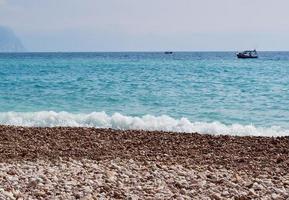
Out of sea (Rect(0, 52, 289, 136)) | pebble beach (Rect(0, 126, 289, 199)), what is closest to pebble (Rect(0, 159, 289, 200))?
pebble beach (Rect(0, 126, 289, 199))

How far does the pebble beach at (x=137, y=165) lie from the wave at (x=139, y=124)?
3869 millimetres

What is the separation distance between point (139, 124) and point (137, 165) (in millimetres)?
8680

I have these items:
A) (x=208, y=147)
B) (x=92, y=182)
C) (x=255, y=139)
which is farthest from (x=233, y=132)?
(x=92, y=182)

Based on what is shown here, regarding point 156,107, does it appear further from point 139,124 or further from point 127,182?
point 127,182

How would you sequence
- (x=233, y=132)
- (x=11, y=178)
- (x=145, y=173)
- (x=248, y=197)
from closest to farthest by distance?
1. (x=248, y=197)
2. (x=11, y=178)
3. (x=145, y=173)
4. (x=233, y=132)

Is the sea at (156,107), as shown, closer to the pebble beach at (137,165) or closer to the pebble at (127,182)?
the pebble beach at (137,165)

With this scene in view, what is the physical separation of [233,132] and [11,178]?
10.5 metres

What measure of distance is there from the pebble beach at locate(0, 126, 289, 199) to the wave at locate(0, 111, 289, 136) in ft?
12.7

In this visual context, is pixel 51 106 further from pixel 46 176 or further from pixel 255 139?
pixel 46 176

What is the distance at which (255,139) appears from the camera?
14.3 meters

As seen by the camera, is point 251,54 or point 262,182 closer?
point 262,182

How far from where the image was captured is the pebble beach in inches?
338

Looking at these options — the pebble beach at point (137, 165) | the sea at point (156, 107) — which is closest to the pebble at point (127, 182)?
the pebble beach at point (137, 165)

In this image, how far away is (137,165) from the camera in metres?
10.5
